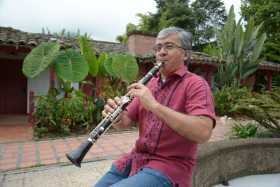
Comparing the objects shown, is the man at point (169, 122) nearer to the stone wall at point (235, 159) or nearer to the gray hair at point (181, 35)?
the gray hair at point (181, 35)

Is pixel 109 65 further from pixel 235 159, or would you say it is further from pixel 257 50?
pixel 257 50

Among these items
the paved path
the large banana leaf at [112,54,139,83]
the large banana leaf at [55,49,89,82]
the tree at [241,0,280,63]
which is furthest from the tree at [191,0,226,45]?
the paved path

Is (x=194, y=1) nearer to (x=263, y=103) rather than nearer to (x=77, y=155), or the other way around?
(x=263, y=103)

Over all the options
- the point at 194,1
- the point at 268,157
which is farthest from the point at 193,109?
the point at 194,1

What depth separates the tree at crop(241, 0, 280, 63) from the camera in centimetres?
1830

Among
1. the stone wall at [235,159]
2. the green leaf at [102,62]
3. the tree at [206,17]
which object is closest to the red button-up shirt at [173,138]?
the stone wall at [235,159]

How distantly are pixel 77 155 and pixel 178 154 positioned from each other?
2.07 feet

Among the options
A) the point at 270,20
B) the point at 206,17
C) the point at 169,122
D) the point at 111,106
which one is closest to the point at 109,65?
the point at 111,106

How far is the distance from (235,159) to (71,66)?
4.60 m

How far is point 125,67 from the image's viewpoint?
8.05 m

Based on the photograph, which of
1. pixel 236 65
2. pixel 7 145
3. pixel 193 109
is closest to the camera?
pixel 193 109

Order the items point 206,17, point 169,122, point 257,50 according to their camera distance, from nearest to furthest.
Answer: point 169,122 → point 257,50 → point 206,17

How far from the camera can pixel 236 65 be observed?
1106 cm

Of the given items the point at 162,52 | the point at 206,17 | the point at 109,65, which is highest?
the point at 206,17
